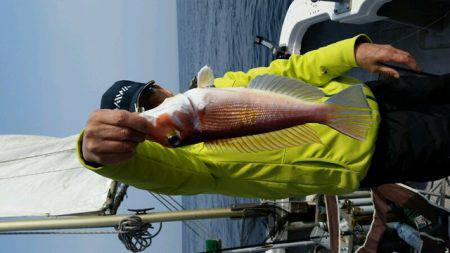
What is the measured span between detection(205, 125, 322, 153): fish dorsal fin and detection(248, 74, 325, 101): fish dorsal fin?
139 mm

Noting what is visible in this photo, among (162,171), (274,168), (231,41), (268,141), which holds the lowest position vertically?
(231,41)

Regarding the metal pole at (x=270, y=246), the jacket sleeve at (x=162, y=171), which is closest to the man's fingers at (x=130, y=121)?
the jacket sleeve at (x=162, y=171)

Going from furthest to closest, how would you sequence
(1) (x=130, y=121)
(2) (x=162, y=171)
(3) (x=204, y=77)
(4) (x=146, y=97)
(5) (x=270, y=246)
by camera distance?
(5) (x=270, y=246)
(2) (x=162, y=171)
(4) (x=146, y=97)
(3) (x=204, y=77)
(1) (x=130, y=121)

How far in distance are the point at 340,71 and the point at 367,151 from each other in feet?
1.95

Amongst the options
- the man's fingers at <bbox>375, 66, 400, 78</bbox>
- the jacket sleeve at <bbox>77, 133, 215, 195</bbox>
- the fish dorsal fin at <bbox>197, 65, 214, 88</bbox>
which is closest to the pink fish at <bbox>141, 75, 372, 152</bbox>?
the fish dorsal fin at <bbox>197, 65, 214, 88</bbox>

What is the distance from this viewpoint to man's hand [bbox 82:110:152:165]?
1.63 metres

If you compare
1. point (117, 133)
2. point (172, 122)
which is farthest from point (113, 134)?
point (172, 122)

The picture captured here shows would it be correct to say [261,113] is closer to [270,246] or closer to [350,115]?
[350,115]

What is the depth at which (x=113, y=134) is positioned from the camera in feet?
5.44

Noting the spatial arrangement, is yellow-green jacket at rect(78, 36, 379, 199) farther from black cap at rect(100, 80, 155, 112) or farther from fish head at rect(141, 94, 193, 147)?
fish head at rect(141, 94, 193, 147)

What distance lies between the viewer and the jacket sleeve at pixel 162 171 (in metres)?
2.06

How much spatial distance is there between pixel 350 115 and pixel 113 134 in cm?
92

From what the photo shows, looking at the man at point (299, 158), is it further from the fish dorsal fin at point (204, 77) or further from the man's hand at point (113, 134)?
the fish dorsal fin at point (204, 77)

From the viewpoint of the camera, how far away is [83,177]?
4.65 metres
